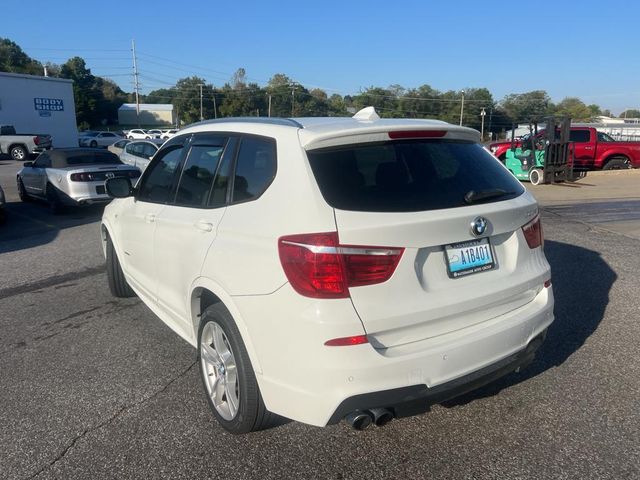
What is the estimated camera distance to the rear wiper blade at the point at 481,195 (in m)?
2.83

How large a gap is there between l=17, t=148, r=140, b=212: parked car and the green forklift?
1169cm

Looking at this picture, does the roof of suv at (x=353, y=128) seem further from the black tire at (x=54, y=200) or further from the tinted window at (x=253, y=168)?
the black tire at (x=54, y=200)

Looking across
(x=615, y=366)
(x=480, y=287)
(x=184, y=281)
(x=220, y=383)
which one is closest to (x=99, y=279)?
(x=184, y=281)

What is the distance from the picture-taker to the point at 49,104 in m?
39.7

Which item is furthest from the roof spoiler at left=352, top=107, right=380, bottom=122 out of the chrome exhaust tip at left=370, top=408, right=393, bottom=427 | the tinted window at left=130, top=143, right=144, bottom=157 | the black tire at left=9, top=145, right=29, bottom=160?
the black tire at left=9, top=145, right=29, bottom=160

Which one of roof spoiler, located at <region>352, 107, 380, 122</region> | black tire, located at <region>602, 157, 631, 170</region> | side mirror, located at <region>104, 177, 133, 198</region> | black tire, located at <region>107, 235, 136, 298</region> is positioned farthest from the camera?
black tire, located at <region>602, 157, 631, 170</region>

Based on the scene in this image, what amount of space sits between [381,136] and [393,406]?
1388mm

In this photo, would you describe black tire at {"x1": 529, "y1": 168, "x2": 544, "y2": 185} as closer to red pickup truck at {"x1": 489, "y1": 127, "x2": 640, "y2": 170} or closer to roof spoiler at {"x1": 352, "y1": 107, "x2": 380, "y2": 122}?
red pickup truck at {"x1": 489, "y1": 127, "x2": 640, "y2": 170}

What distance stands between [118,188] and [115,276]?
4.29 ft

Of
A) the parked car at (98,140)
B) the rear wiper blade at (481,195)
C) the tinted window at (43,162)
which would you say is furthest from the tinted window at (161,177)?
the parked car at (98,140)

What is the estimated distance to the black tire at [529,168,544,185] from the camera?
1617cm

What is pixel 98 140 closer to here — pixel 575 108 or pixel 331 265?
pixel 331 265

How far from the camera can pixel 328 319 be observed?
238 cm

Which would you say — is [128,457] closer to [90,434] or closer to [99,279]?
[90,434]
